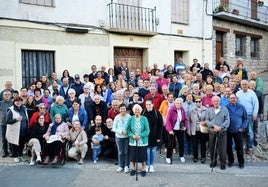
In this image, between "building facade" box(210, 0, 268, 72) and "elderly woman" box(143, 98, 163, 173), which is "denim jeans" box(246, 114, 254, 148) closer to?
"elderly woman" box(143, 98, 163, 173)

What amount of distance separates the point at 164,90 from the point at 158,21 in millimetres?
7070

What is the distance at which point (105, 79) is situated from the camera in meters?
11.3

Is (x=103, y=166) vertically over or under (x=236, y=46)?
under

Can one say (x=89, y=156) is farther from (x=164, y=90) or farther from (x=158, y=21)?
(x=158, y=21)

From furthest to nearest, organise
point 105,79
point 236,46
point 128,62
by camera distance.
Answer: point 236,46, point 128,62, point 105,79

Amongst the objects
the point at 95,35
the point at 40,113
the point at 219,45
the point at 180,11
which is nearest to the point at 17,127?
the point at 40,113

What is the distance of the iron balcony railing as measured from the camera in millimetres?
17625

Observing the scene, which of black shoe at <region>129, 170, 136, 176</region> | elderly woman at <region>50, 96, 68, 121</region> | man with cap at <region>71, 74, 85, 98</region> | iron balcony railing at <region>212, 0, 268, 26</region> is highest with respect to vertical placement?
iron balcony railing at <region>212, 0, 268, 26</region>

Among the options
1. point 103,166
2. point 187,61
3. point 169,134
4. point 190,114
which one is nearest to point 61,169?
point 103,166

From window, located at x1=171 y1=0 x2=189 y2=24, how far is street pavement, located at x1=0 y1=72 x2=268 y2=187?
32.0 ft

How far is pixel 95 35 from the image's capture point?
1310cm

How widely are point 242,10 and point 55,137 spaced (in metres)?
16.4

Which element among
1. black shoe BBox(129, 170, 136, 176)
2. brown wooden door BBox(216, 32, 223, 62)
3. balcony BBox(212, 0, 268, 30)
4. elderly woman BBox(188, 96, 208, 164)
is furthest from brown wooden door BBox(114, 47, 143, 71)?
black shoe BBox(129, 170, 136, 176)

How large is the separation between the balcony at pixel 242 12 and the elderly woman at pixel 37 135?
1283cm
